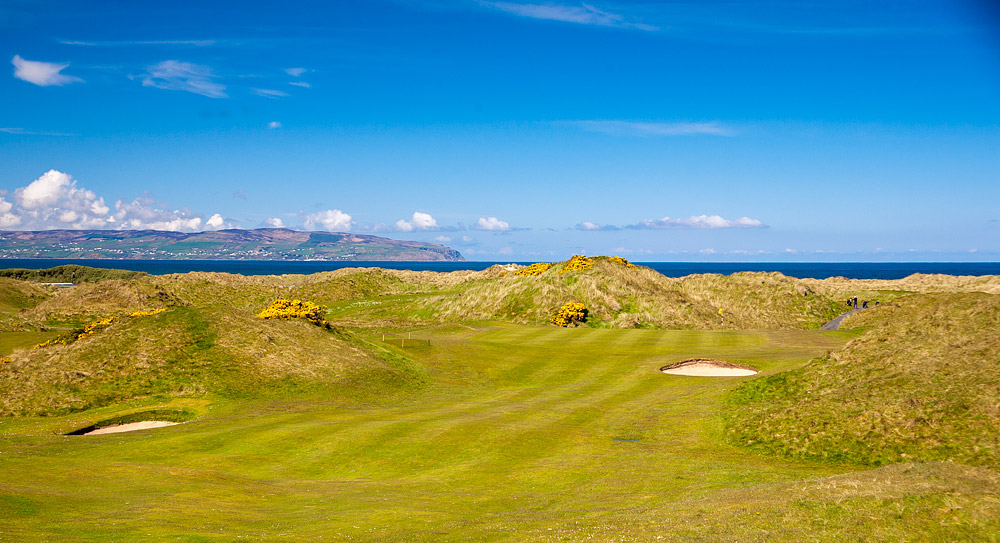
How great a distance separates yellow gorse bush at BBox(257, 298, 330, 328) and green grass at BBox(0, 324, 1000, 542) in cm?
1252

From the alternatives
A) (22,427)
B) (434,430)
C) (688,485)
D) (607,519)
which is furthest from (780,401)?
(22,427)

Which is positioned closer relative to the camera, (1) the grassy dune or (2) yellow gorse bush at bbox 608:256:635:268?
(1) the grassy dune

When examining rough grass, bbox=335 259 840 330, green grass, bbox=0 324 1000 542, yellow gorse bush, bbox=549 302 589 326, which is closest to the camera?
green grass, bbox=0 324 1000 542

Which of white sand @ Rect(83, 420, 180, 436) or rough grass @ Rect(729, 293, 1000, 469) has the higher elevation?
rough grass @ Rect(729, 293, 1000, 469)

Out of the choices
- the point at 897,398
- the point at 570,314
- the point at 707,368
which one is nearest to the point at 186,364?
the point at 707,368

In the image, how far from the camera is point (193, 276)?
101312mm

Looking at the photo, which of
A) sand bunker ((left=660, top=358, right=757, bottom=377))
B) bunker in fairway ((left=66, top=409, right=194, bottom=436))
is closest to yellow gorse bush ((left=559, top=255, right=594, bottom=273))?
sand bunker ((left=660, top=358, right=757, bottom=377))

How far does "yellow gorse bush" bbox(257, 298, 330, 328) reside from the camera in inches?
1975

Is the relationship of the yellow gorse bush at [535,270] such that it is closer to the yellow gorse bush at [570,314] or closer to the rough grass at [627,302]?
the rough grass at [627,302]

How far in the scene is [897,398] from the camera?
26625mm

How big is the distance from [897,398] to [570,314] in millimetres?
46541

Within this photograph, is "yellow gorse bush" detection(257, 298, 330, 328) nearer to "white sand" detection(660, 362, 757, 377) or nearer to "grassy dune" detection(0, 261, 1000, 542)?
"grassy dune" detection(0, 261, 1000, 542)

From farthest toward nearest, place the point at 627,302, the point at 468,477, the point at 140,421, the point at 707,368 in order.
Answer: the point at 627,302 → the point at 707,368 → the point at 140,421 → the point at 468,477

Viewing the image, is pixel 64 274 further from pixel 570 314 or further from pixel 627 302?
pixel 627 302
